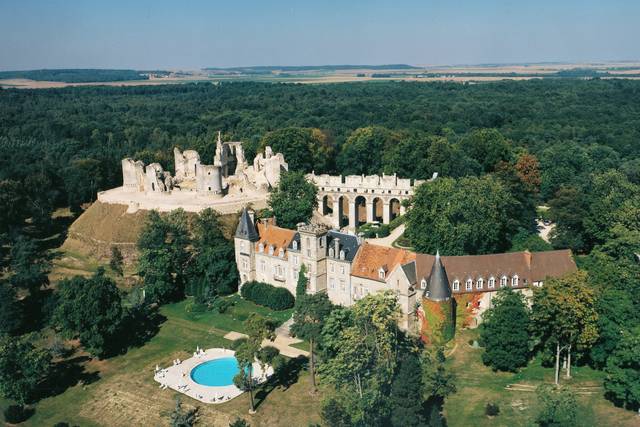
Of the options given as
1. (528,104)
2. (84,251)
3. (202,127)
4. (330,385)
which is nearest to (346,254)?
Answer: (330,385)

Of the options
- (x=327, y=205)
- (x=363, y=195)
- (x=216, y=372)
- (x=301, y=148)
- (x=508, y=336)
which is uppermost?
(x=301, y=148)

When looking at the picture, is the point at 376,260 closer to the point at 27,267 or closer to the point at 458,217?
the point at 458,217

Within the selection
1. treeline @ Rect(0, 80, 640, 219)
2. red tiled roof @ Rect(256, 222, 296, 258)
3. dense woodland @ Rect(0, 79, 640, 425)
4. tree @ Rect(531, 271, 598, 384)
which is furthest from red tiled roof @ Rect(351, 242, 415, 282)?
treeline @ Rect(0, 80, 640, 219)

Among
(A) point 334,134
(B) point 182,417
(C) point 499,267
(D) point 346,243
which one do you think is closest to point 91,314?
(B) point 182,417

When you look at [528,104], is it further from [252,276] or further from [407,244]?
[252,276]

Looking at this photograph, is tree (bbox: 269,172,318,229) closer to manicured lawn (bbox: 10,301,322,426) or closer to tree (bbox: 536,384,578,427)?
manicured lawn (bbox: 10,301,322,426)
